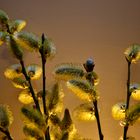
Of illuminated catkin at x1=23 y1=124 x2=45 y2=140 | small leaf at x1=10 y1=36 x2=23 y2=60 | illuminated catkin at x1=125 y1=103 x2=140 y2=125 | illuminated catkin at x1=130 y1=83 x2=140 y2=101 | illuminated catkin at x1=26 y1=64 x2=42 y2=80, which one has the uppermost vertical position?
small leaf at x1=10 y1=36 x2=23 y2=60

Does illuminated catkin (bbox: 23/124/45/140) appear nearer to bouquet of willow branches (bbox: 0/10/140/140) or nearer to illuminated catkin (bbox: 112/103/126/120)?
bouquet of willow branches (bbox: 0/10/140/140)

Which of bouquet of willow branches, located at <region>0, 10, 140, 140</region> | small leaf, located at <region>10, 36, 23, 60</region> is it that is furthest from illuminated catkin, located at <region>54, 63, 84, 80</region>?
small leaf, located at <region>10, 36, 23, 60</region>

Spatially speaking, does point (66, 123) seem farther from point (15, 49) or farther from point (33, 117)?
point (15, 49)

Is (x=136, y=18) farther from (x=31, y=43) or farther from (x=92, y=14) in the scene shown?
(x=31, y=43)

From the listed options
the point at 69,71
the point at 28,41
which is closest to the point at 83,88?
the point at 69,71

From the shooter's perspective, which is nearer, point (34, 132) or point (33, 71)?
point (34, 132)

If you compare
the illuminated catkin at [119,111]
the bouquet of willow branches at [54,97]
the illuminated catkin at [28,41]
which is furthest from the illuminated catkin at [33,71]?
the illuminated catkin at [119,111]

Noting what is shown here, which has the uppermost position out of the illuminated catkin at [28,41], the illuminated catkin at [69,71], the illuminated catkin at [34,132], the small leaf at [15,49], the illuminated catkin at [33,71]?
the illuminated catkin at [28,41]

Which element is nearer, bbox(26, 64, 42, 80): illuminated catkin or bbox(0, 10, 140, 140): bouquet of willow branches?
bbox(0, 10, 140, 140): bouquet of willow branches

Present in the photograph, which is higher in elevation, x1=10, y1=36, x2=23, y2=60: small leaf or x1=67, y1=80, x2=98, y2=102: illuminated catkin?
x1=10, y1=36, x2=23, y2=60: small leaf

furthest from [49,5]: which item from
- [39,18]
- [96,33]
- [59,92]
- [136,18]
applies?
[59,92]

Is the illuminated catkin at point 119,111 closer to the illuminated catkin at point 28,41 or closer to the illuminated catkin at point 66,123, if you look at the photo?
the illuminated catkin at point 66,123
